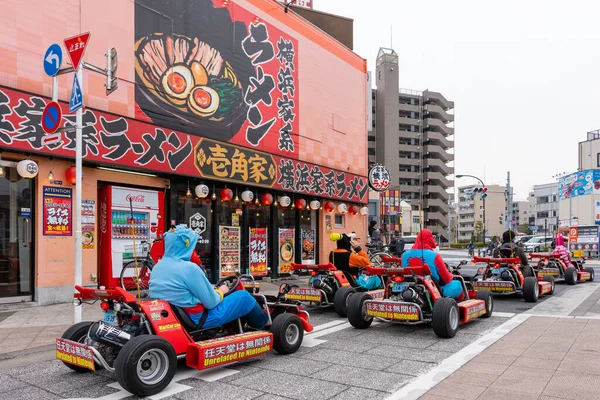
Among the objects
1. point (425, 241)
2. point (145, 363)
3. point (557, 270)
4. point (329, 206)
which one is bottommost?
point (557, 270)

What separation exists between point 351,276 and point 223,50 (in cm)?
870

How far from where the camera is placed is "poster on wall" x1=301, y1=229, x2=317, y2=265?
18391mm

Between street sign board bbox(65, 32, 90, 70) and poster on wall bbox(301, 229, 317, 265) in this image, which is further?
poster on wall bbox(301, 229, 317, 265)

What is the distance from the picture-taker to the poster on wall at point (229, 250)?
14773 millimetres

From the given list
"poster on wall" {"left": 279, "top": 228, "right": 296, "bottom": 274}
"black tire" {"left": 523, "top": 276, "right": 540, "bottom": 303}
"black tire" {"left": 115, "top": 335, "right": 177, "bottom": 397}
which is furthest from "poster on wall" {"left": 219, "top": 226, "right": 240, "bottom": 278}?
"black tire" {"left": 115, "top": 335, "right": 177, "bottom": 397}

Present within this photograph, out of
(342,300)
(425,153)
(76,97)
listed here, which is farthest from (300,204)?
(425,153)

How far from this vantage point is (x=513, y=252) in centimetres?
1270

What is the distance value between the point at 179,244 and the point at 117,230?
706 cm

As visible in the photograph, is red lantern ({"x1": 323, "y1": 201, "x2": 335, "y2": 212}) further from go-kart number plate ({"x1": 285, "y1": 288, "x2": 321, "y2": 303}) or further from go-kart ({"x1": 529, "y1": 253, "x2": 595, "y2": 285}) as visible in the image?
go-kart number plate ({"x1": 285, "y1": 288, "x2": 321, "y2": 303})

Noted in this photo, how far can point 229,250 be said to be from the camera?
1513 centimetres

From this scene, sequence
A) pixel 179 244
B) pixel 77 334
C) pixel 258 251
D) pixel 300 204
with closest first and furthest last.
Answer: pixel 77 334 < pixel 179 244 < pixel 258 251 < pixel 300 204

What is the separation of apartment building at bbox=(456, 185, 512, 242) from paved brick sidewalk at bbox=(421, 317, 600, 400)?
101800 mm

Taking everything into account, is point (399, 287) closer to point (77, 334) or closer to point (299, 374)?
point (299, 374)

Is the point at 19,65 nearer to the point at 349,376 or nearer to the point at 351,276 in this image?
the point at 351,276
